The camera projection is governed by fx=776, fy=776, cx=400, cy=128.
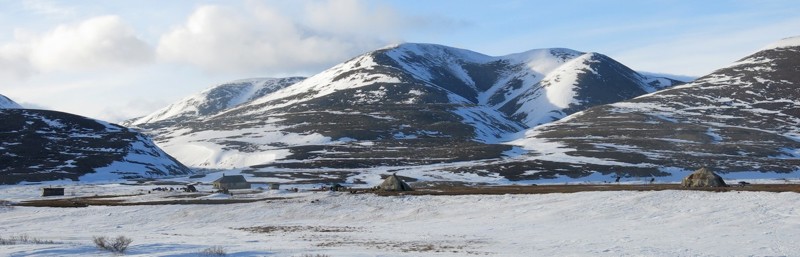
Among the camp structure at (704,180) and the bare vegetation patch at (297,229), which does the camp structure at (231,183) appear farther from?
the camp structure at (704,180)

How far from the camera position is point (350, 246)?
3681 cm

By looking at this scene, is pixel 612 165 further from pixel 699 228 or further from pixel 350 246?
pixel 350 246

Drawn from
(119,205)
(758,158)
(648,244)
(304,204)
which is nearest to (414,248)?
(648,244)

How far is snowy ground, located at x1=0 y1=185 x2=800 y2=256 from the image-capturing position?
34.0 meters

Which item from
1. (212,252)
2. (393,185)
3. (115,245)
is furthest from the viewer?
(393,185)

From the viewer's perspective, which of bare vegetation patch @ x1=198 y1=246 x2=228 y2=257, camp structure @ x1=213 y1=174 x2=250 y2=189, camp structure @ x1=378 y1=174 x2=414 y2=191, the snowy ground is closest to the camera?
bare vegetation patch @ x1=198 y1=246 x2=228 y2=257

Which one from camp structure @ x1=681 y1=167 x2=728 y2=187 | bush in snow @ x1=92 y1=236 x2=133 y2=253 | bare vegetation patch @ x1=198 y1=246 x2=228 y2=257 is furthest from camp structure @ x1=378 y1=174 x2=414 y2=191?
bare vegetation patch @ x1=198 y1=246 x2=228 y2=257

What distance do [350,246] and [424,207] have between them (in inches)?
893

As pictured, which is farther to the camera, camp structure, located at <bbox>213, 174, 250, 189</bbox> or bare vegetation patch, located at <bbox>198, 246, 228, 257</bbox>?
camp structure, located at <bbox>213, 174, 250, 189</bbox>

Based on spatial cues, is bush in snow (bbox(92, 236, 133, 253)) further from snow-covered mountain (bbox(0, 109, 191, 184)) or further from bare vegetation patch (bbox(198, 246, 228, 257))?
snow-covered mountain (bbox(0, 109, 191, 184))

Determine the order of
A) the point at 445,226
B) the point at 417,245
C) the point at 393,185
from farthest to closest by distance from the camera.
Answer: the point at 393,185 < the point at 445,226 < the point at 417,245

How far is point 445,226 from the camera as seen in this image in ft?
161

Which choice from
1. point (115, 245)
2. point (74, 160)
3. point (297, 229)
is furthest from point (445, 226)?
point (74, 160)

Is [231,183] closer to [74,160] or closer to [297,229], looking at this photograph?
[297,229]
